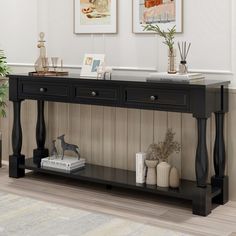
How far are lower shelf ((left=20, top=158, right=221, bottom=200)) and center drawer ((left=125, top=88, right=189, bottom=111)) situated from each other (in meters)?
0.50

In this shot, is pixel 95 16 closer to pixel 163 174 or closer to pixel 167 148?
pixel 167 148

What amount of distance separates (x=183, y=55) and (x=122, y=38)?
19.3 inches

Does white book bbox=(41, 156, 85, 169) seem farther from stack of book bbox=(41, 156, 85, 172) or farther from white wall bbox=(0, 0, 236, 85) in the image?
white wall bbox=(0, 0, 236, 85)

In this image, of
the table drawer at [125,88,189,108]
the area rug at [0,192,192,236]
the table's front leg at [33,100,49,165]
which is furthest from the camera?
the table's front leg at [33,100,49,165]

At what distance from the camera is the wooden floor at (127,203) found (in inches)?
105

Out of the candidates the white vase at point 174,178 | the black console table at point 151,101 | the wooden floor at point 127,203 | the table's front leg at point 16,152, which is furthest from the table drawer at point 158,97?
the table's front leg at point 16,152

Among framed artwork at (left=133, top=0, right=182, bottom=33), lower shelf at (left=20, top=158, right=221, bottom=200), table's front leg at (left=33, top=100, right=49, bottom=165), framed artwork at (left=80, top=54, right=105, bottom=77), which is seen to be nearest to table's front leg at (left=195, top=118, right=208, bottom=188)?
lower shelf at (left=20, top=158, right=221, bottom=200)

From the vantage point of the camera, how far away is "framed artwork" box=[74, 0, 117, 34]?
338cm

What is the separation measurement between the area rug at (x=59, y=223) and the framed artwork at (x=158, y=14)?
4.08ft

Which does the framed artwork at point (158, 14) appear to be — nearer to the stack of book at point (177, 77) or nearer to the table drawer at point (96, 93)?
the stack of book at point (177, 77)

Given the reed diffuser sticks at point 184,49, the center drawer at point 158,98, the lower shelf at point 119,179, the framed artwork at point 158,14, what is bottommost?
the lower shelf at point 119,179

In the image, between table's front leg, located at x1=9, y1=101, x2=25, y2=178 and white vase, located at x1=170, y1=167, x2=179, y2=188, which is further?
table's front leg, located at x1=9, y1=101, x2=25, y2=178

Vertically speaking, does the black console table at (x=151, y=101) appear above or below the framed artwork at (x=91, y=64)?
below

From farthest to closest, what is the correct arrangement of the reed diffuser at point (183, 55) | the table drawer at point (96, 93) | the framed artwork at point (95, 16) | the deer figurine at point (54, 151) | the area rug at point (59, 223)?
the deer figurine at point (54, 151) → the framed artwork at point (95, 16) → the table drawer at point (96, 93) → the reed diffuser at point (183, 55) → the area rug at point (59, 223)
